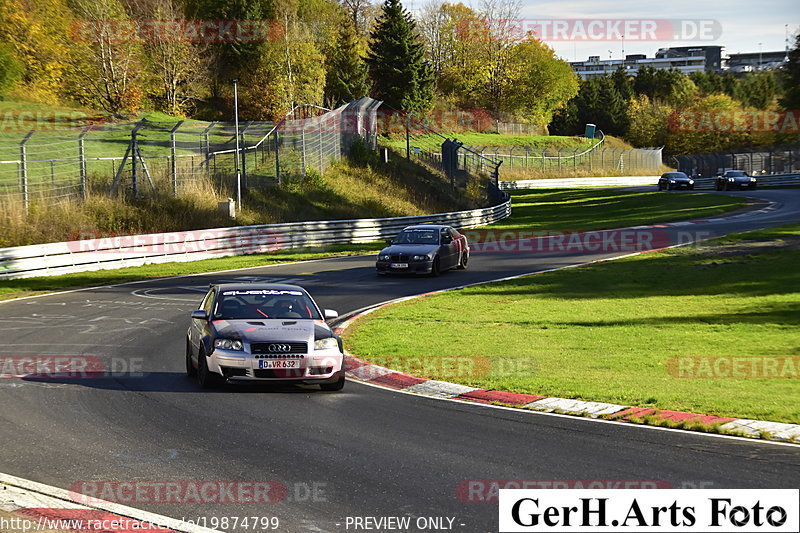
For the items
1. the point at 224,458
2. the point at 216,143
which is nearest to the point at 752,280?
the point at 224,458

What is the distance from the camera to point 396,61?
99.3 m

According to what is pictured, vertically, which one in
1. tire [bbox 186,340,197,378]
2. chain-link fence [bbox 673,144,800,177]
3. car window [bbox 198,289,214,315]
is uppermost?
chain-link fence [bbox 673,144,800,177]

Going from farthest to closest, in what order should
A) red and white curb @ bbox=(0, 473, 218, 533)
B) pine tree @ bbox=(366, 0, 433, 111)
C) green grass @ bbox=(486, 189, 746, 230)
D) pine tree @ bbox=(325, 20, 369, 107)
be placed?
pine tree @ bbox=(366, 0, 433, 111)
pine tree @ bbox=(325, 20, 369, 107)
green grass @ bbox=(486, 189, 746, 230)
red and white curb @ bbox=(0, 473, 218, 533)

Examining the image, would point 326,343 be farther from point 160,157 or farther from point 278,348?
point 160,157

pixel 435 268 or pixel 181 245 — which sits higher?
pixel 181 245

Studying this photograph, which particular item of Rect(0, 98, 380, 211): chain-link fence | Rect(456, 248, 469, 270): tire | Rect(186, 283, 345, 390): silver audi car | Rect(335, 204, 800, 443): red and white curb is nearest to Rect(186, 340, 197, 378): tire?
Rect(186, 283, 345, 390): silver audi car

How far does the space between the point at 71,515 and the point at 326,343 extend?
214 inches

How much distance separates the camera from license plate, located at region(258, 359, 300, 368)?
11375 millimetres

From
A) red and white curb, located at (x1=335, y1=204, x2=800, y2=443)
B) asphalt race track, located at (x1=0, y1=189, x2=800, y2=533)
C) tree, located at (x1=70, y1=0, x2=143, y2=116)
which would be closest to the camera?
asphalt race track, located at (x1=0, y1=189, x2=800, y2=533)

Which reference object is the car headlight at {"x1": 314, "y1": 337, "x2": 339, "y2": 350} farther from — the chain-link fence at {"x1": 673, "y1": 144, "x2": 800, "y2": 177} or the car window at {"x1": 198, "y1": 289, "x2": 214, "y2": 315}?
the chain-link fence at {"x1": 673, "y1": 144, "x2": 800, "y2": 177}

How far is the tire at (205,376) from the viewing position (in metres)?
11.5

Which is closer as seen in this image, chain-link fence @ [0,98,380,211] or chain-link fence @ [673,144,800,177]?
chain-link fence @ [0,98,380,211]

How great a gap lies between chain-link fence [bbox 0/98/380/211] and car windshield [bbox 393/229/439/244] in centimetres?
1090

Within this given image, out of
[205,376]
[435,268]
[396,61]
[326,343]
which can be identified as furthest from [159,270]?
[396,61]
